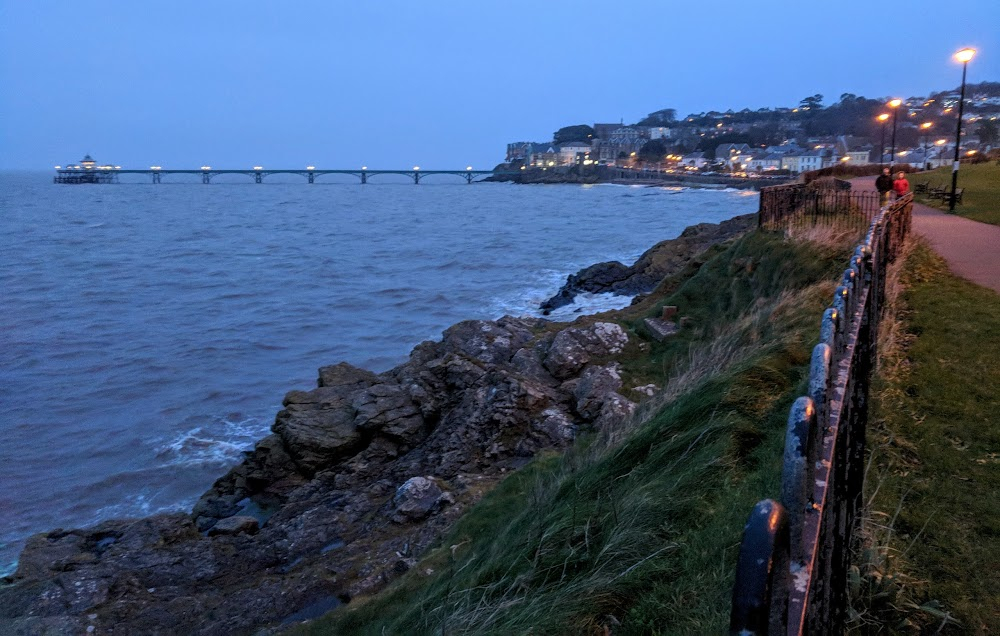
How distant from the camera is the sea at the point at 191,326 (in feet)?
43.4

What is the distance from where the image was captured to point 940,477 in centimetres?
412

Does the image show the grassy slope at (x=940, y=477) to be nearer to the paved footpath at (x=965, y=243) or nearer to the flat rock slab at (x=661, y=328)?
the paved footpath at (x=965, y=243)

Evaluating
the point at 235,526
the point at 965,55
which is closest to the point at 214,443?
the point at 235,526

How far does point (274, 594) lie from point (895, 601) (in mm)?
6788

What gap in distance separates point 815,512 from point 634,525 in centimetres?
250

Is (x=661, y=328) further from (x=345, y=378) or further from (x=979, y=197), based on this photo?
(x=979, y=197)

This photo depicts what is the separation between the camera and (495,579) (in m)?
4.74

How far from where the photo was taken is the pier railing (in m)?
1.38

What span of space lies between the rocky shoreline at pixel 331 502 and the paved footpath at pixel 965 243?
5064 mm

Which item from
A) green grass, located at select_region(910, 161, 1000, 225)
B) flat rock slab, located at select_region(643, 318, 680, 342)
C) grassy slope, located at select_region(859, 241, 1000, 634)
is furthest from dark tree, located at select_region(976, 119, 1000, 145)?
grassy slope, located at select_region(859, 241, 1000, 634)

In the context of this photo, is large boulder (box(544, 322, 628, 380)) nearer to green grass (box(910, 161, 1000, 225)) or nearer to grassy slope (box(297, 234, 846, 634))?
grassy slope (box(297, 234, 846, 634))

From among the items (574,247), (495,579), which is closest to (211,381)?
(495,579)

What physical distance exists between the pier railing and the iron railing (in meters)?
11.9

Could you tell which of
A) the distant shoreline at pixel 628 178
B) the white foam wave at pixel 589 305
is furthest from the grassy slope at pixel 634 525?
the distant shoreline at pixel 628 178
